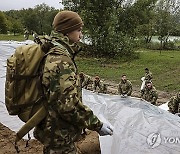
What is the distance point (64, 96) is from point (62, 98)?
0.6 inches

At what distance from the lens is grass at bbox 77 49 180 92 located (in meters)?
12.4

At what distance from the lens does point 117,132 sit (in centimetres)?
336

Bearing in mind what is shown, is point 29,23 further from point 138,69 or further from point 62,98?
point 62,98

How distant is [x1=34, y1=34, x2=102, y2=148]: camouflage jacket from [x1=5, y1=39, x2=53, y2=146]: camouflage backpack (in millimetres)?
56

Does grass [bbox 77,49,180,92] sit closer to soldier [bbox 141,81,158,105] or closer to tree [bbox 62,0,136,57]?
tree [bbox 62,0,136,57]

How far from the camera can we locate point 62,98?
1595mm

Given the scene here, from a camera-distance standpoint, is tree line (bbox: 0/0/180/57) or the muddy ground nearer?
the muddy ground

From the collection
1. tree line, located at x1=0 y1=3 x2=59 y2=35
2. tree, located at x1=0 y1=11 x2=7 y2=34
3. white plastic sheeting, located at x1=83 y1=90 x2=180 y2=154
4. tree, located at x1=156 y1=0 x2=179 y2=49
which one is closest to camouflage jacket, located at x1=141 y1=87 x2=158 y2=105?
white plastic sheeting, located at x1=83 y1=90 x2=180 y2=154

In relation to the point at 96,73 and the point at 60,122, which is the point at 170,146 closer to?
the point at 60,122

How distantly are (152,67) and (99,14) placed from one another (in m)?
4.67

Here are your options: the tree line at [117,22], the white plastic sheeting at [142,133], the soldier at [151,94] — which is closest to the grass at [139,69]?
the tree line at [117,22]

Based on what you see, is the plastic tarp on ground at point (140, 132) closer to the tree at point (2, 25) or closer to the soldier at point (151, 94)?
the soldier at point (151, 94)

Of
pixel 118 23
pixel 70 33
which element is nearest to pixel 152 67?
pixel 118 23

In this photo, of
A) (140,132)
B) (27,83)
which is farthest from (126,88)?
(27,83)
